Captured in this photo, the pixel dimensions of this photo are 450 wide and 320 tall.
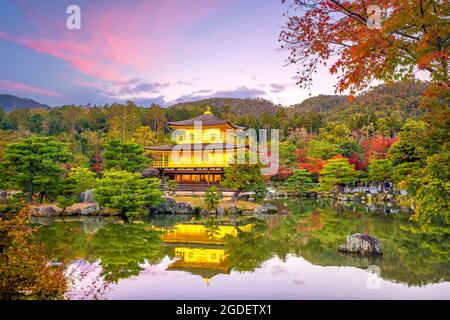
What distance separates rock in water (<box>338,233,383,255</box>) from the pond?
34cm

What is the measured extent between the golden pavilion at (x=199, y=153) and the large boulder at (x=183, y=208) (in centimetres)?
710

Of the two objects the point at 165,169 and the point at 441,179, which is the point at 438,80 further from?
the point at 165,169

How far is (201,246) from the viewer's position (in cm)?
1269

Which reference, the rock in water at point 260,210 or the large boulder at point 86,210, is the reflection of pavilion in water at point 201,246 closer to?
the rock in water at point 260,210

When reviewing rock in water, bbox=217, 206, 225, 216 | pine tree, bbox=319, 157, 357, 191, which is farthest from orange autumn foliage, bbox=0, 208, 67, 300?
pine tree, bbox=319, 157, 357, 191

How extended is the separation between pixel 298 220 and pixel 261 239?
18.9 feet

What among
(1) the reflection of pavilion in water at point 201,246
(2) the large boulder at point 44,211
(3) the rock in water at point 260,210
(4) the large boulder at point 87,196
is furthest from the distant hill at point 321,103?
(1) the reflection of pavilion in water at point 201,246

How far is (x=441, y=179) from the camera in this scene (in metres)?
7.16

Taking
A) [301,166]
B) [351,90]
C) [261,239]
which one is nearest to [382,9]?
[351,90]

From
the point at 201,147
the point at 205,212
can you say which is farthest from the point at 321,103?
the point at 205,212

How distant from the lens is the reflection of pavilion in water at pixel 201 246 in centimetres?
996

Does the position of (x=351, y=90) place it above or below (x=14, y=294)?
above

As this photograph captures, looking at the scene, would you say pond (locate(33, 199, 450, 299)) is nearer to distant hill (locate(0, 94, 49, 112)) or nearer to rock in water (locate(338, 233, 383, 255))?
rock in water (locate(338, 233, 383, 255))

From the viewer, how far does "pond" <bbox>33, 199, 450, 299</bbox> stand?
26.0 ft
